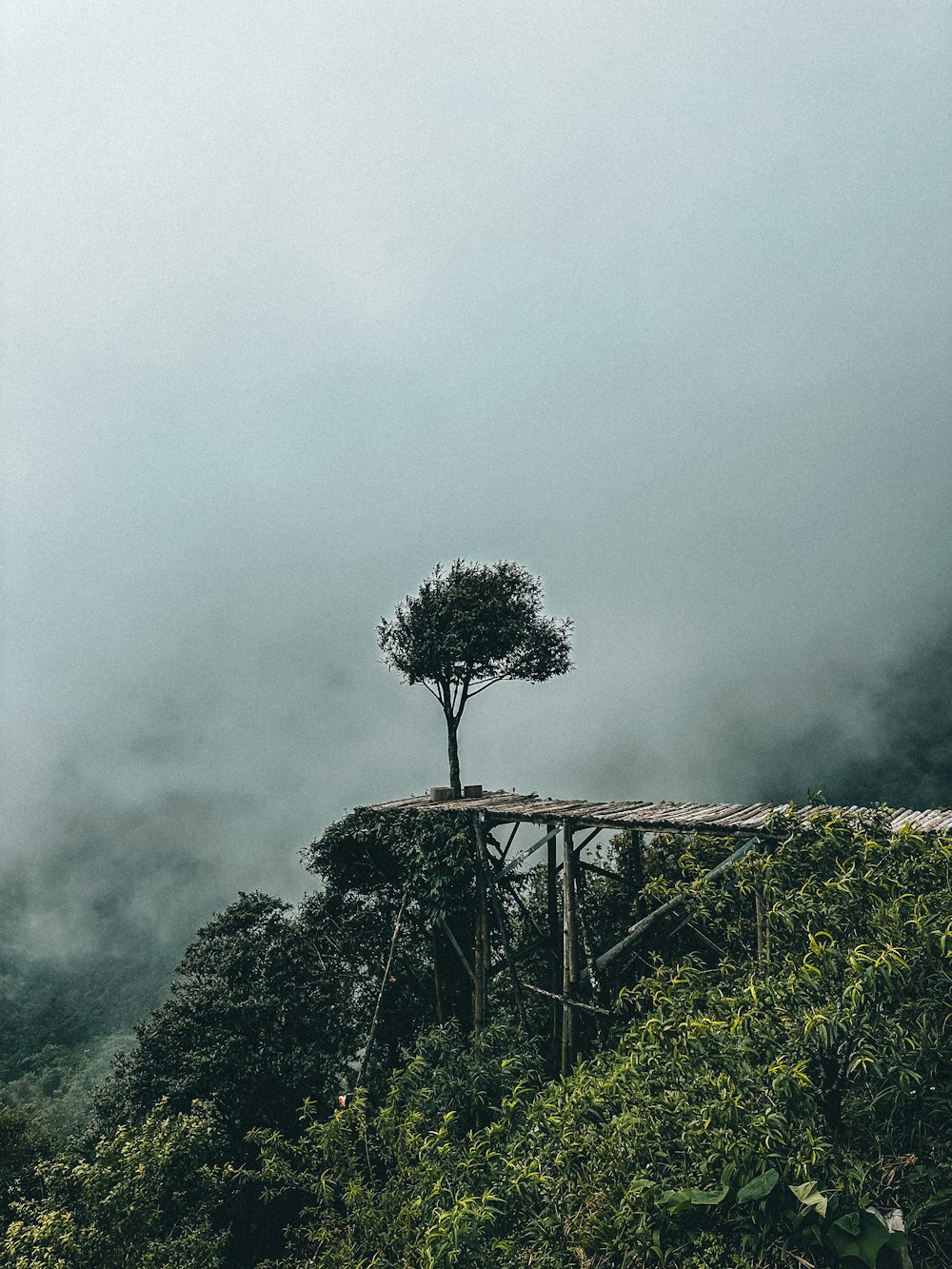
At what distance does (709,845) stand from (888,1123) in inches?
326

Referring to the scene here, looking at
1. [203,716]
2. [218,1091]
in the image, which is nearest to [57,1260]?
[218,1091]

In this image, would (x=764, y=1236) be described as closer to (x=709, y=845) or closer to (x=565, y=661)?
(x=709, y=845)

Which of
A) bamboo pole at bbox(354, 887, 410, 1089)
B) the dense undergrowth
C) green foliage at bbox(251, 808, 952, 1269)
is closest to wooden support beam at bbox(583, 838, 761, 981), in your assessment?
the dense undergrowth

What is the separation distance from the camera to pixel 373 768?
227ft

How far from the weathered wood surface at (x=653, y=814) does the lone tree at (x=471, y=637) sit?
8.29ft

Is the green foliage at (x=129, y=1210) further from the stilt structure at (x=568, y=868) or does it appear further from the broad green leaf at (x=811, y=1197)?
the broad green leaf at (x=811, y=1197)

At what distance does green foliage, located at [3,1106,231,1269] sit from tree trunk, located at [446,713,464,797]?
5.95 m

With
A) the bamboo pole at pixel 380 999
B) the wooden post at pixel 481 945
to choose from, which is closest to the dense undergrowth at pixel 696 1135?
the wooden post at pixel 481 945

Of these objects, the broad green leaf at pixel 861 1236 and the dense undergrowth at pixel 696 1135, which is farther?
the dense undergrowth at pixel 696 1135

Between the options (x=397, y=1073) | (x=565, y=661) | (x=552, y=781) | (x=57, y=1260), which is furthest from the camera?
(x=552, y=781)

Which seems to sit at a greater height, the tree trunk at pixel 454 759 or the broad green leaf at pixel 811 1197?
the tree trunk at pixel 454 759

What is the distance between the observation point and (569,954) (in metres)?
9.02

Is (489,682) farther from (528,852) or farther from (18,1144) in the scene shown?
(18,1144)

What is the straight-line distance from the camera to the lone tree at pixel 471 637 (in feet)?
43.4
